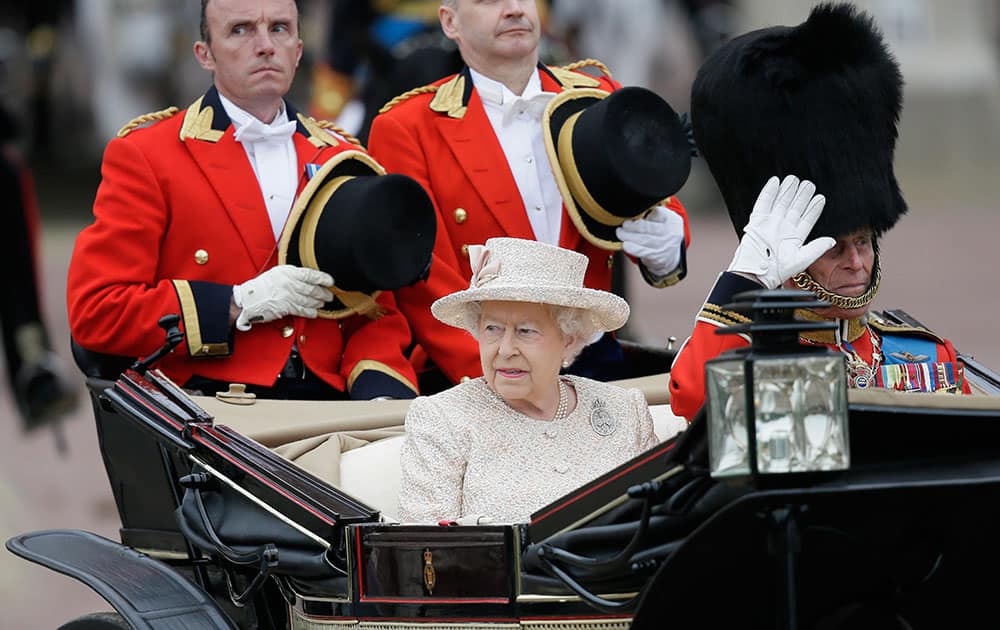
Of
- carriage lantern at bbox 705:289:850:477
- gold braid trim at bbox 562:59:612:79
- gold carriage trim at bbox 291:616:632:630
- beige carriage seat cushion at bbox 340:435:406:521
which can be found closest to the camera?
carriage lantern at bbox 705:289:850:477

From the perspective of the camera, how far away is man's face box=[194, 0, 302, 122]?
4.12m

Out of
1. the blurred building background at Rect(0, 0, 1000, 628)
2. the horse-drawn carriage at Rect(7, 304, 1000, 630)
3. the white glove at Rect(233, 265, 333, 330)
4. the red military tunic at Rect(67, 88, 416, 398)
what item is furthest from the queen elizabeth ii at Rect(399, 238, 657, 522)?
the blurred building background at Rect(0, 0, 1000, 628)

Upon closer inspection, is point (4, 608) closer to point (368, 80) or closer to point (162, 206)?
point (162, 206)

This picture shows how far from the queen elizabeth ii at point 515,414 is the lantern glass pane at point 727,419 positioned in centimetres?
74

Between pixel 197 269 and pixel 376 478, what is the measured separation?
826mm

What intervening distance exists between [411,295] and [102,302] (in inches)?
28.3

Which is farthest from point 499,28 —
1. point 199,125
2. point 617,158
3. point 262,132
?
point 199,125

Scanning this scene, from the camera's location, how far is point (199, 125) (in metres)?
4.18

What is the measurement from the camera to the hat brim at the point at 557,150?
4188 millimetres

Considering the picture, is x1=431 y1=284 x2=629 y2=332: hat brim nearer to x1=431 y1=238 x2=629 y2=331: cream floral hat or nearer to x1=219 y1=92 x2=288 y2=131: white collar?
x1=431 y1=238 x2=629 y2=331: cream floral hat

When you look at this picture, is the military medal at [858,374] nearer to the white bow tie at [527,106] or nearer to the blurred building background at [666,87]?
the white bow tie at [527,106]

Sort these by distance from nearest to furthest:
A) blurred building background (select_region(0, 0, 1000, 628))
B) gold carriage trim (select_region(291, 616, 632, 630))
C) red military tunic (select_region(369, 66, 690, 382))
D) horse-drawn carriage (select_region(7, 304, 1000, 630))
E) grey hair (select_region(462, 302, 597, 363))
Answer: horse-drawn carriage (select_region(7, 304, 1000, 630))
gold carriage trim (select_region(291, 616, 632, 630))
grey hair (select_region(462, 302, 597, 363))
red military tunic (select_region(369, 66, 690, 382))
blurred building background (select_region(0, 0, 1000, 628))

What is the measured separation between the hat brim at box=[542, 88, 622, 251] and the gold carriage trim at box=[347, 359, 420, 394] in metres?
0.51

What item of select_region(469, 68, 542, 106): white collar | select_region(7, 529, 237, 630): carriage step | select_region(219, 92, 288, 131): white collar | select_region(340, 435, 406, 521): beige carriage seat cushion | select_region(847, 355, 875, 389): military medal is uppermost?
select_region(469, 68, 542, 106): white collar
